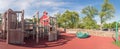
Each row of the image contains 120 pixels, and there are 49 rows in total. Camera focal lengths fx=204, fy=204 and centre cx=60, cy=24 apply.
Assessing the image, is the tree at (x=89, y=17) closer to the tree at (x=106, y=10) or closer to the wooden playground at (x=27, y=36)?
the tree at (x=106, y=10)

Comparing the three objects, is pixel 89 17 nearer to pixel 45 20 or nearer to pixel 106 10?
pixel 106 10

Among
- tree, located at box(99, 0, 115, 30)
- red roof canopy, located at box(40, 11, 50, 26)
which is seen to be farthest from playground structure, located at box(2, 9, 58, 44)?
tree, located at box(99, 0, 115, 30)

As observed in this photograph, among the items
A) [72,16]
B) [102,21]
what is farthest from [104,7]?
[72,16]

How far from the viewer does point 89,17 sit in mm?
64188

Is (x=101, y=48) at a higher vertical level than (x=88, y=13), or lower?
lower

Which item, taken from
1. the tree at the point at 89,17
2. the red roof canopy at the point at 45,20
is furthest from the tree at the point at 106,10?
the red roof canopy at the point at 45,20

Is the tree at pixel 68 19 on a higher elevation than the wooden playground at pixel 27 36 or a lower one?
higher

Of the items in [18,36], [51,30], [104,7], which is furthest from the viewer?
[104,7]

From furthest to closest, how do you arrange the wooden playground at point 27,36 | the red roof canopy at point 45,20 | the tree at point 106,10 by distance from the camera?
the tree at point 106,10 → the red roof canopy at point 45,20 → the wooden playground at point 27,36

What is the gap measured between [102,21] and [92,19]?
26.7 ft

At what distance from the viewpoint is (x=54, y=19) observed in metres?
28.2

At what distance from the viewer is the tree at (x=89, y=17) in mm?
62875

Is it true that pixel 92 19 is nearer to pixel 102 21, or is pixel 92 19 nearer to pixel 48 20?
pixel 102 21

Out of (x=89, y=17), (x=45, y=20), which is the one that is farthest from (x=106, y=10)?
(x=45, y=20)
